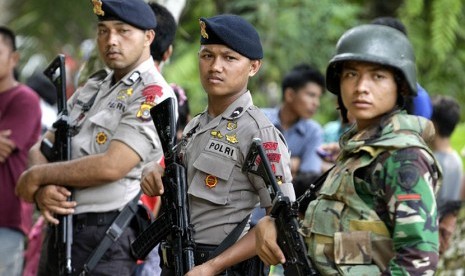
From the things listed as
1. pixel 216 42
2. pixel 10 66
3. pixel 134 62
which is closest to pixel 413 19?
pixel 10 66

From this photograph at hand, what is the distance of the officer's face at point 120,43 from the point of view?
17.2 feet

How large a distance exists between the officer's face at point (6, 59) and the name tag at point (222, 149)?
10.4 ft

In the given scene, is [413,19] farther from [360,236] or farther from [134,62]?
[360,236]

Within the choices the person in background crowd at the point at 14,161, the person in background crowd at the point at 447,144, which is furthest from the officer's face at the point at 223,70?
the person in background crowd at the point at 447,144

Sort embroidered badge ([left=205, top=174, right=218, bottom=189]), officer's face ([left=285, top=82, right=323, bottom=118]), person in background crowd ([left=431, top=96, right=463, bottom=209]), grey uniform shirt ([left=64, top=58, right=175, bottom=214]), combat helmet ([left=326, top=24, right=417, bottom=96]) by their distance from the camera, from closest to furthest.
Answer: combat helmet ([left=326, top=24, right=417, bottom=96]) < embroidered badge ([left=205, top=174, right=218, bottom=189]) < grey uniform shirt ([left=64, top=58, right=175, bottom=214]) < person in background crowd ([left=431, top=96, right=463, bottom=209]) < officer's face ([left=285, top=82, right=323, bottom=118])

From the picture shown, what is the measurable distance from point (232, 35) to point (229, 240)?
2.91ft

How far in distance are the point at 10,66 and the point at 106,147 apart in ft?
7.68

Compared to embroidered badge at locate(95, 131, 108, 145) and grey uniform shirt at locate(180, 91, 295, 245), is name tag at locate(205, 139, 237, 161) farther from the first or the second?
embroidered badge at locate(95, 131, 108, 145)

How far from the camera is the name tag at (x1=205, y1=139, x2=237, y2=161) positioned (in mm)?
4305

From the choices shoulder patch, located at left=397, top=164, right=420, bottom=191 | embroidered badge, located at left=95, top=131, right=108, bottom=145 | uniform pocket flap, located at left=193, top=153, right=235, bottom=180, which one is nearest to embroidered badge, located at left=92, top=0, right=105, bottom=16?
embroidered badge, located at left=95, top=131, right=108, bottom=145

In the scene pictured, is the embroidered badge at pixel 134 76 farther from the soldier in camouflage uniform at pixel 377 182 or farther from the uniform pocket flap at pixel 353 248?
the uniform pocket flap at pixel 353 248

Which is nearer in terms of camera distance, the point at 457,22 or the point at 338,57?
the point at 338,57

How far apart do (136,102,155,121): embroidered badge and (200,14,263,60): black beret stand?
2.45ft

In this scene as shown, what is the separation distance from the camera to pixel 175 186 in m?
4.41
